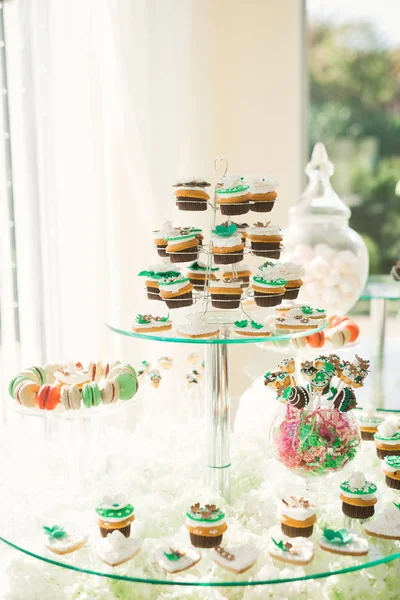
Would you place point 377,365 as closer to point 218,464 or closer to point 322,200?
point 322,200

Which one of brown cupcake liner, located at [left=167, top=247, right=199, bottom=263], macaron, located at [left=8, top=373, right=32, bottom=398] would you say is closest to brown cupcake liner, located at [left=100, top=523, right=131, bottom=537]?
macaron, located at [left=8, top=373, right=32, bottom=398]

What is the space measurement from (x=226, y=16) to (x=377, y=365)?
5.91ft

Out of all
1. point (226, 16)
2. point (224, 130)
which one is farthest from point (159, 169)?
point (226, 16)

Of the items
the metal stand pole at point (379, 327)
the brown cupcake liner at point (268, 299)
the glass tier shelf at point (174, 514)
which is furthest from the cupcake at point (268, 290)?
the metal stand pole at point (379, 327)

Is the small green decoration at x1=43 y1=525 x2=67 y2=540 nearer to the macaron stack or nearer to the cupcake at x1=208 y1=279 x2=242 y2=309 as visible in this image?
the macaron stack

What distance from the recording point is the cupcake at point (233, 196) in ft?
5.38

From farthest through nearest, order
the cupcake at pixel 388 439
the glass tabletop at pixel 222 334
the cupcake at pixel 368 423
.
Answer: the cupcake at pixel 368 423 < the cupcake at pixel 388 439 < the glass tabletop at pixel 222 334

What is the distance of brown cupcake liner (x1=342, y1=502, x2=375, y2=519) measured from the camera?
1.59 meters

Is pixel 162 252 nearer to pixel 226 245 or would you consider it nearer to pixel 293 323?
pixel 226 245

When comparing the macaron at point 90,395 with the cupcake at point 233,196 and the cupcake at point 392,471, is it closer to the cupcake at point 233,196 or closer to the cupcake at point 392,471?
the cupcake at point 233,196

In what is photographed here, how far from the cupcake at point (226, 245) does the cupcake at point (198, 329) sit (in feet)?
0.47

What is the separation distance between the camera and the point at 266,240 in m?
1.68

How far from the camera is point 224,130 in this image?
3.33 meters

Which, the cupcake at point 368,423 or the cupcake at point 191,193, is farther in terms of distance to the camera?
the cupcake at point 368,423
